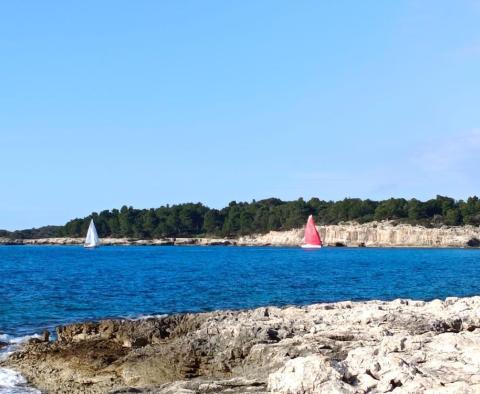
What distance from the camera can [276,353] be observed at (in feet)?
50.3

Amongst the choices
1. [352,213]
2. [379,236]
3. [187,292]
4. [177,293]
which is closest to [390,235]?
[379,236]

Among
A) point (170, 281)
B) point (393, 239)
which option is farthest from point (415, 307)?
point (393, 239)

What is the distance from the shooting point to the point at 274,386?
11.8 metres

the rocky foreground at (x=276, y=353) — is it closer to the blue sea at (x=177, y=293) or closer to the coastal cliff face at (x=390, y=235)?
the blue sea at (x=177, y=293)

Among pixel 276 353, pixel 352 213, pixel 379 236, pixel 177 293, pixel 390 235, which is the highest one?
pixel 352 213

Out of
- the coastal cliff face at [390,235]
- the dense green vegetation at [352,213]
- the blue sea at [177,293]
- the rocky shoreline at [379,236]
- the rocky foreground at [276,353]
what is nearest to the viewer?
the rocky foreground at [276,353]

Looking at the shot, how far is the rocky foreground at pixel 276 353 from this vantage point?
454 inches

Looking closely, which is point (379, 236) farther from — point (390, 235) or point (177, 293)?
point (177, 293)

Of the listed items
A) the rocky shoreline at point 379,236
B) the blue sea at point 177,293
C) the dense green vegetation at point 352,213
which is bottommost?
the blue sea at point 177,293

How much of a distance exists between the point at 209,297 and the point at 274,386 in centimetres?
2744

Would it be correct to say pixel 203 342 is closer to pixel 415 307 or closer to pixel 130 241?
pixel 415 307

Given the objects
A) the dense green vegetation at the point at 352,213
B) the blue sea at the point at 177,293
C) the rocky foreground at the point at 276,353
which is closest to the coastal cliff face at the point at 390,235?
the dense green vegetation at the point at 352,213

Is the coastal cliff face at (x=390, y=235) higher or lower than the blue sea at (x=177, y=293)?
higher

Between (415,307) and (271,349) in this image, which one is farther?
(415,307)
